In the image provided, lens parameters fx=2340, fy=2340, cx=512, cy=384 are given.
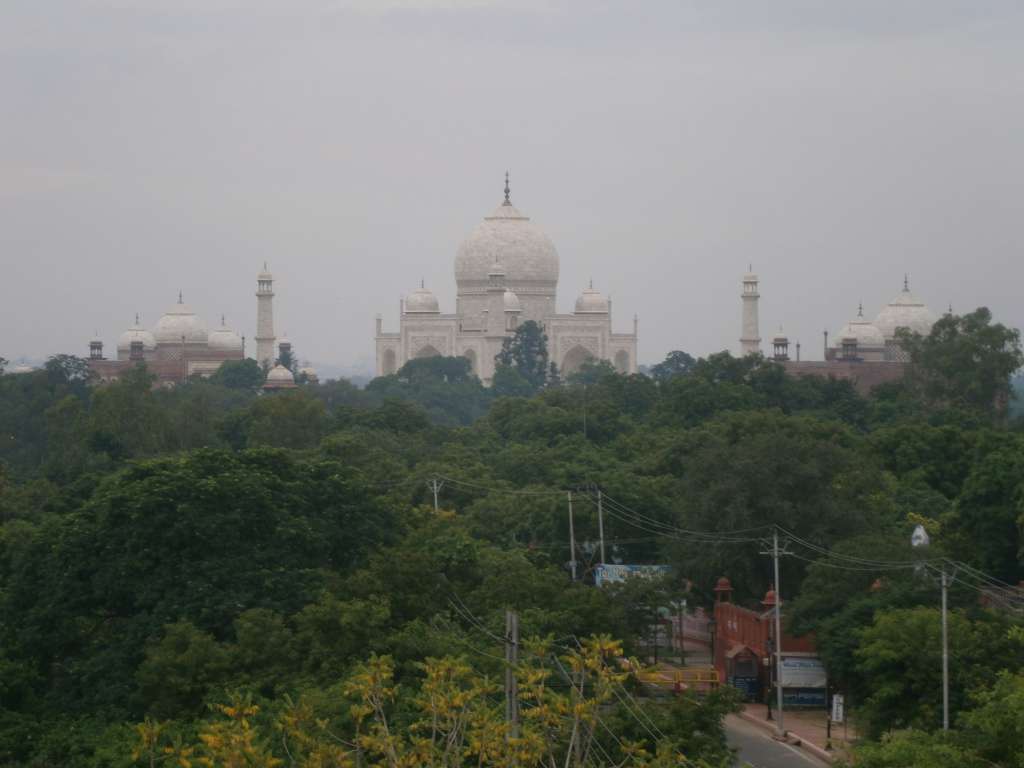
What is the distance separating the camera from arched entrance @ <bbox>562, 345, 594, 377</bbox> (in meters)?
114

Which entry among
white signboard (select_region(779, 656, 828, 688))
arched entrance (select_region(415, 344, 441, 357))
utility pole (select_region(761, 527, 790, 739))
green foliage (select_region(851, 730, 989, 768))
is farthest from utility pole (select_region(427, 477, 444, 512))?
arched entrance (select_region(415, 344, 441, 357))

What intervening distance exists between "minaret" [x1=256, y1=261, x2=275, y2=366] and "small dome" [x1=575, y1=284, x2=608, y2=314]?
610 inches

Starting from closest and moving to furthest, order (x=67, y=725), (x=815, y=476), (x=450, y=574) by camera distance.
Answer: (x=67, y=725) → (x=450, y=574) → (x=815, y=476)

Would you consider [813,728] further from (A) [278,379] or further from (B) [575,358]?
(B) [575,358]

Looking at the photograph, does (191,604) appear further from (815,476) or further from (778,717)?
(815,476)

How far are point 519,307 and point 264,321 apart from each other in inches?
562

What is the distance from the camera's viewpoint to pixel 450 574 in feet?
117

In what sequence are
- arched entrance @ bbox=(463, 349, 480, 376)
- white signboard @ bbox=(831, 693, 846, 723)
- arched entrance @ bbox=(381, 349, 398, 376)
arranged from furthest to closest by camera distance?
arched entrance @ bbox=(381, 349, 398, 376)
arched entrance @ bbox=(463, 349, 480, 376)
white signboard @ bbox=(831, 693, 846, 723)

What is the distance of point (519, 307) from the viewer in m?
112

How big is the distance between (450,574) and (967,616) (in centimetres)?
814

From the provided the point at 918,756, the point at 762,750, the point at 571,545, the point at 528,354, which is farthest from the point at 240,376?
the point at 918,756

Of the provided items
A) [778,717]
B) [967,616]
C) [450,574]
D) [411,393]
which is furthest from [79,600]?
[411,393]

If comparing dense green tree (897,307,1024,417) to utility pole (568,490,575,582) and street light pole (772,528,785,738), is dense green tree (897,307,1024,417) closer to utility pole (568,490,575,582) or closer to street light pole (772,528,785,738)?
utility pole (568,490,575,582)

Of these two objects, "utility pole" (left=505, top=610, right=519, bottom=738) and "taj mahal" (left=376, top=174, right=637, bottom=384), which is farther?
"taj mahal" (left=376, top=174, right=637, bottom=384)
